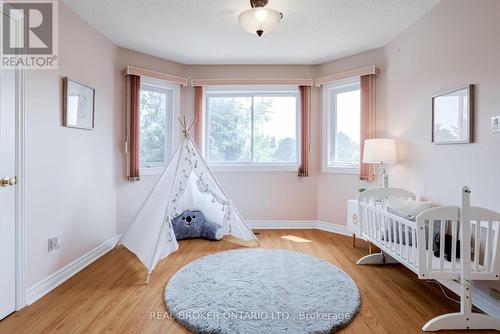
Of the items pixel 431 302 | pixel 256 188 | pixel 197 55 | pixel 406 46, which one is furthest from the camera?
pixel 256 188

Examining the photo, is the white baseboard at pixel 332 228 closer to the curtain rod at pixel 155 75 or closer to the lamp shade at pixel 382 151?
the lamp shade at pixel 382 151

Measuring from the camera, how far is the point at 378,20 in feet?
9.25

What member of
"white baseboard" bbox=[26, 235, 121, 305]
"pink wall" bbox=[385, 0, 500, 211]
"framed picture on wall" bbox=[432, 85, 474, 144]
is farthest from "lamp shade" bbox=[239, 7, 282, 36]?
"white baseboard" bbox=[26, 235, 121, 305]

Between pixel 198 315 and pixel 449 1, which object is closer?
pixel 198 315

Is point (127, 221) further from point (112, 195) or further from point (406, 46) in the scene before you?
point (406, 46)

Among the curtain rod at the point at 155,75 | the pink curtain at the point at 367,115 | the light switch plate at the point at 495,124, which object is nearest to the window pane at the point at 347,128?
the pink curtain at the point at 367,115

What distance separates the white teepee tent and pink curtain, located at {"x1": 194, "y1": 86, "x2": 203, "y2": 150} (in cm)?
71

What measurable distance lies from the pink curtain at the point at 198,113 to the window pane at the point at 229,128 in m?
0.19

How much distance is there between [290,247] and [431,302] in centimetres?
153

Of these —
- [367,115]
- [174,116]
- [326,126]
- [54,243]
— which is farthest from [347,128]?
[54,243]

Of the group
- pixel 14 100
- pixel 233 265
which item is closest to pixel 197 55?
pixel 14 100

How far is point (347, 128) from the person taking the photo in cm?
400

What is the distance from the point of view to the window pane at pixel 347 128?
391 centimetres

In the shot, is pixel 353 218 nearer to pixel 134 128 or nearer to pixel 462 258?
pixel 462 258
